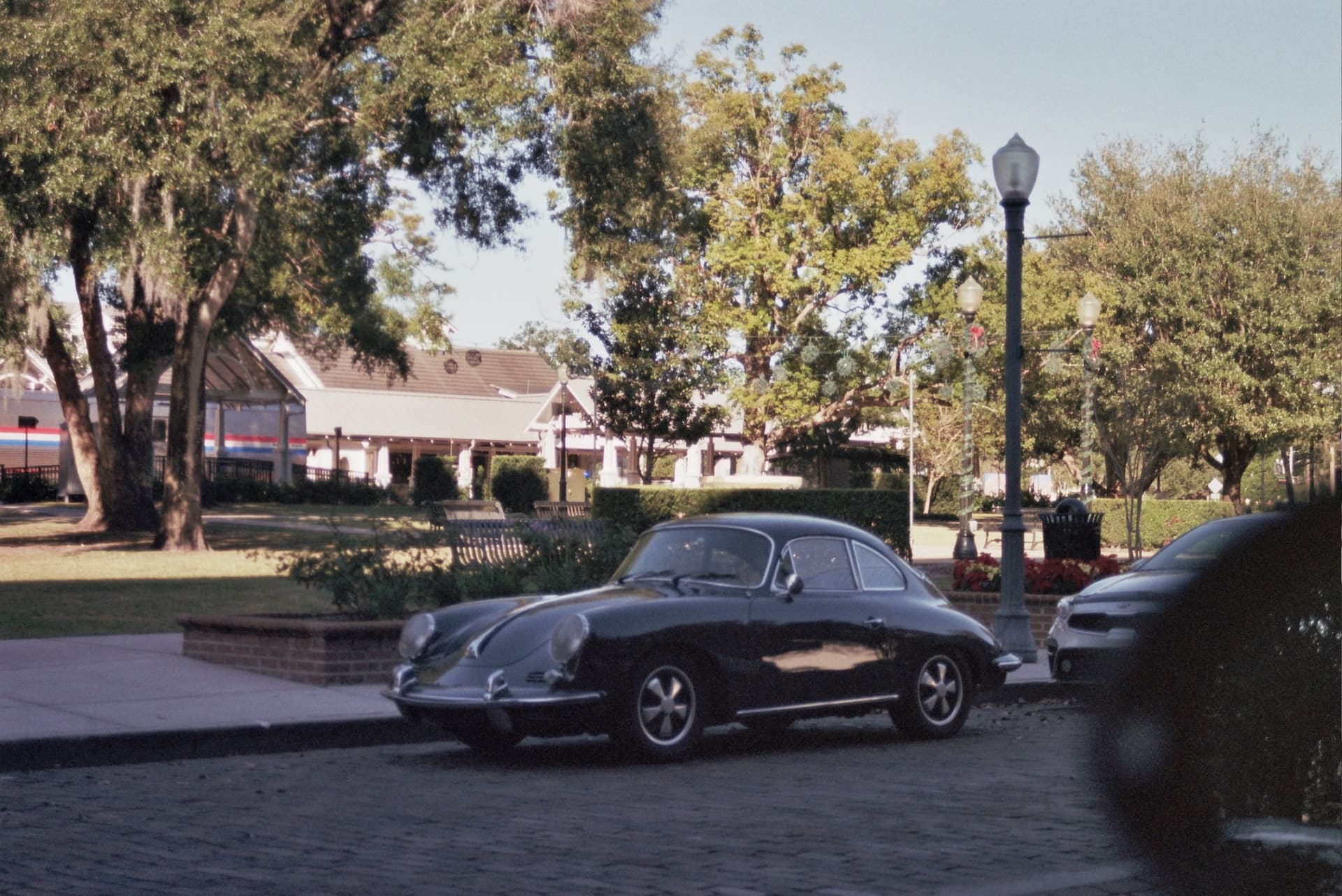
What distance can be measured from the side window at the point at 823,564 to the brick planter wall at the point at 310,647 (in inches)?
145

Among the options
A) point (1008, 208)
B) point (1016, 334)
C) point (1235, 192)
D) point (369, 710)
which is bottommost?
point (369, 710)

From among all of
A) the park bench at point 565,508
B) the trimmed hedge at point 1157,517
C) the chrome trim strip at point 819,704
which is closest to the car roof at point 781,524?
the chrome trim strip at point 819,704

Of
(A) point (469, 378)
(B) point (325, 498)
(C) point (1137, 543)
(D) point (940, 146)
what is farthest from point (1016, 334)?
(A) point (469, 378)

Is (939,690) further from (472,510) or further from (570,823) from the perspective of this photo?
(472,510)

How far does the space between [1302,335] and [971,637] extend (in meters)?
40.2

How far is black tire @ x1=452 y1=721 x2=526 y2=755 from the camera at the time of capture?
9329 mm

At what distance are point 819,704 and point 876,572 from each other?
112cm

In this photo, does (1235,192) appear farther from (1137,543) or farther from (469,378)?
(469,378)

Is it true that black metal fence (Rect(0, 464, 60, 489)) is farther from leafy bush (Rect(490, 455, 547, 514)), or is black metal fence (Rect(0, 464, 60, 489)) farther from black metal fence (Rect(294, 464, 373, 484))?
leafy bush (Rect(490, 455, 547, 514))

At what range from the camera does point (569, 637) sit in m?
9.00

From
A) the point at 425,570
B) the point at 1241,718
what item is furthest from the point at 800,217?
the point at 1241,718

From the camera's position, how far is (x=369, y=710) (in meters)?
10.8

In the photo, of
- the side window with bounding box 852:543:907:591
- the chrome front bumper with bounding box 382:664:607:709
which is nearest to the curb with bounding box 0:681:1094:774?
the chrome front bumper with bounding box 382:664:607:709

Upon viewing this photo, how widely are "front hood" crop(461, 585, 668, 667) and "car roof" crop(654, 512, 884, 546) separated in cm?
79
